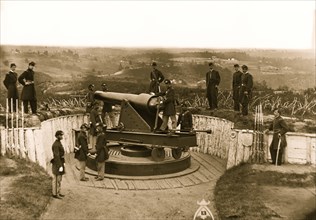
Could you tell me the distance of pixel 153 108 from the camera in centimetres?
1121

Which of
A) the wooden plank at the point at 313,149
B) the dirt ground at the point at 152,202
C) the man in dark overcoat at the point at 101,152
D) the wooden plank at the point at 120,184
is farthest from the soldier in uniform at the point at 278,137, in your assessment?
the man in dark overcoat at the point at 101,152

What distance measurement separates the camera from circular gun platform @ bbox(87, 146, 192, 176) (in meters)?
10.5

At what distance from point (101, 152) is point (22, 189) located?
234 centimetres

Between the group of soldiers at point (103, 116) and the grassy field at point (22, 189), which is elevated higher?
the group of soldiers at point (103, 116)

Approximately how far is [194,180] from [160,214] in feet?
8.78

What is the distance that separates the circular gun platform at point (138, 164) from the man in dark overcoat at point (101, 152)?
526 millimetres

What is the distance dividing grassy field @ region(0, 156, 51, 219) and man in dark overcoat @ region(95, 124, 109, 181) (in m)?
1.28

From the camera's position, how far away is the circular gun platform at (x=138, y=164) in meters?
10.5

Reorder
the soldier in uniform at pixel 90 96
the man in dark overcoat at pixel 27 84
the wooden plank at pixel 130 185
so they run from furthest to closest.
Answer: the soldier in uniform at pixel 90 96 → the man in dark overcoat at pixel 27 84 → the wooden plank at pixel 130 185

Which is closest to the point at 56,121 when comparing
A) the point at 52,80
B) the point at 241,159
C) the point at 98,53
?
the point at 52,80

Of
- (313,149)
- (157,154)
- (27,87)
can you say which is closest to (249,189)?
(313,149)

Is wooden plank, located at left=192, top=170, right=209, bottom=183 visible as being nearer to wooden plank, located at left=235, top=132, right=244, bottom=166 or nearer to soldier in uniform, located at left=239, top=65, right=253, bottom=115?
wooden plank, located at left=235, top=132, right=244, bottom=166

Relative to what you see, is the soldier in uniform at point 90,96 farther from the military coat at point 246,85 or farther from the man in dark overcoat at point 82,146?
the military coat at point 246,85

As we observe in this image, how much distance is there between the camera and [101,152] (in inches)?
391
